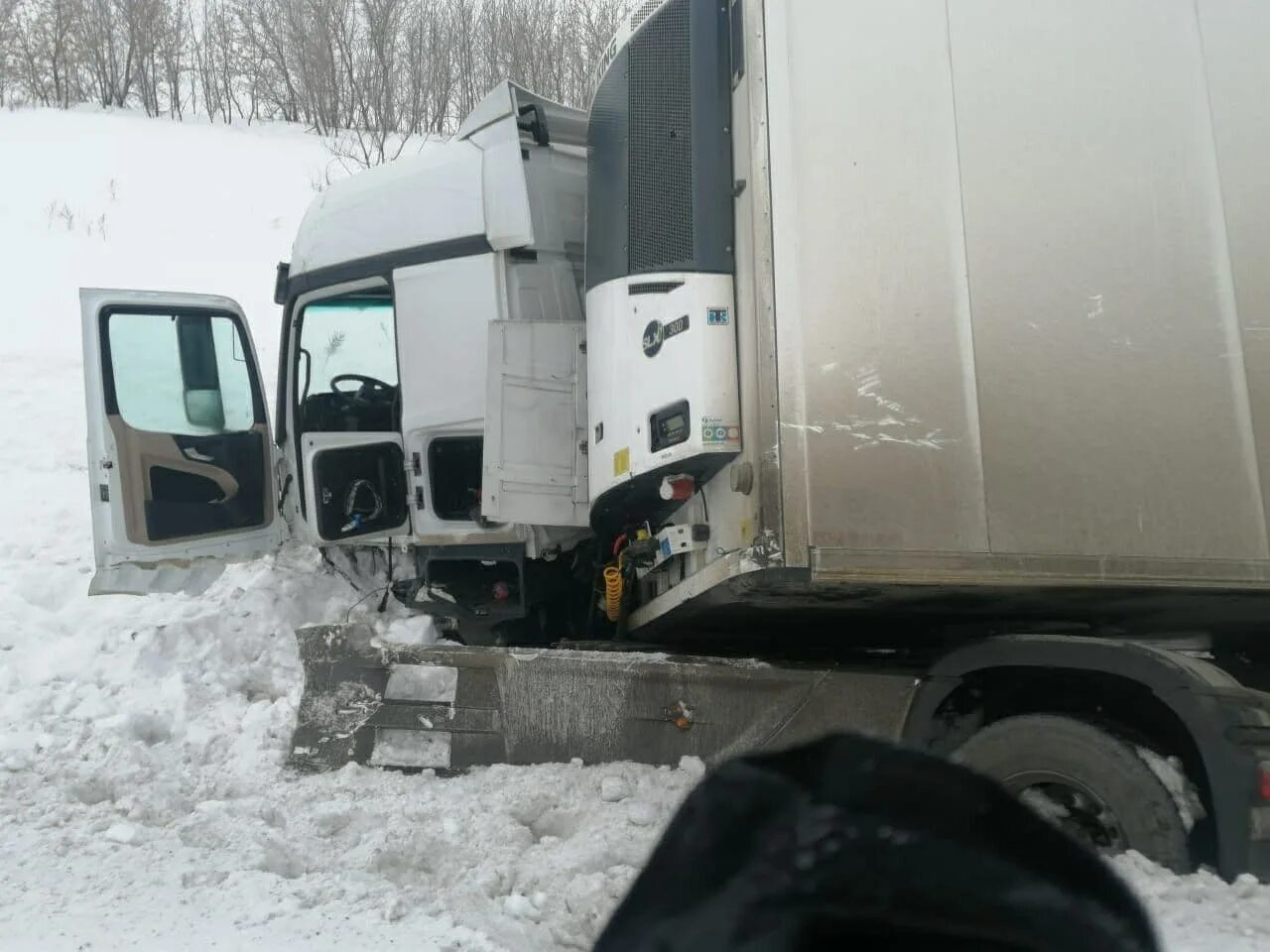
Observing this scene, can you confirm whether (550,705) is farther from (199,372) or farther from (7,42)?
(7,42)

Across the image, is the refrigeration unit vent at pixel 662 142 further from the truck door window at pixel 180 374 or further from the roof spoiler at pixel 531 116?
the truck door window at pixel 180 374

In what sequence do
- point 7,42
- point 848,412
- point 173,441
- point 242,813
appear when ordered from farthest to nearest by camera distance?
point 7,42
point 173,441
point 242,813
point 848,412

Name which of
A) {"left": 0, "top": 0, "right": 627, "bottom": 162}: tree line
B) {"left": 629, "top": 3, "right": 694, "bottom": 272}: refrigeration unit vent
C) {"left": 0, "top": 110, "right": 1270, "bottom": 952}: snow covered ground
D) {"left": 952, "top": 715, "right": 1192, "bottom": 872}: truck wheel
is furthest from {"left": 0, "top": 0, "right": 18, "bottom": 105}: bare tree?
{"left": 952, "top": 715, "right": 1192, "bottom": 872}: truck wheel

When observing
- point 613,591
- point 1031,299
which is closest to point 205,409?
point 613,591

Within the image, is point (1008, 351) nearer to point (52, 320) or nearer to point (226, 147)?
point (52, 320)

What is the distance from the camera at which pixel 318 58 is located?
23.8 metres

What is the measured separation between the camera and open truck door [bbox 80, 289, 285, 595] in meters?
5.01

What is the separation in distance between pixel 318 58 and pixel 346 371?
21.0 metres

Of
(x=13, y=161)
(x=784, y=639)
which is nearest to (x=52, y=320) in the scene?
(x=13, y=161)

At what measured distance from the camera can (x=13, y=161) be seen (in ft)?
59.7

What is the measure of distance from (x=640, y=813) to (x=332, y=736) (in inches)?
60.4

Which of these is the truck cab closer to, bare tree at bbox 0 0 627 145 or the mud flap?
the mud flap

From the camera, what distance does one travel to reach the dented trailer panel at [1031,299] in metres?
3.01

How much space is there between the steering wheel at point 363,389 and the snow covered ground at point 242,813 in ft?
3.12
